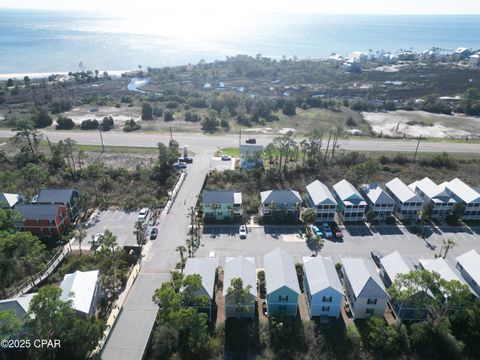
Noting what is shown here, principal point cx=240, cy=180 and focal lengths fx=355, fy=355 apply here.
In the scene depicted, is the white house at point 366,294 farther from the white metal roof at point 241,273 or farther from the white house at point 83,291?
the white house at point 83,291

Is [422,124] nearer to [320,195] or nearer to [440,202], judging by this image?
[440,202]

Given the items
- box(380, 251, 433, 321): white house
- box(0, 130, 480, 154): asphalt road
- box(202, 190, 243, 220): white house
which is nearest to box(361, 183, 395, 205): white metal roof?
box(380, 251, 433, 321): white house

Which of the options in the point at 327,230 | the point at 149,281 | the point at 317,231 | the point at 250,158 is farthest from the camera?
the point at 250,158

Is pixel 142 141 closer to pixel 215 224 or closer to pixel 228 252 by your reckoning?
pixel 215 224

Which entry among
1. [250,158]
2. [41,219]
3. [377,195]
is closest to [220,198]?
[250,158]

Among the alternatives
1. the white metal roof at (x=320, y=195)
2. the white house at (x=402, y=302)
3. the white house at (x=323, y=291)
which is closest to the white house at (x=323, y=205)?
the white metal roof at (x=320, y=195)

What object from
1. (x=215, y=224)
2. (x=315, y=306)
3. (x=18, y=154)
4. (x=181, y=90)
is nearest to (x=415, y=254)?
(x=315, y=306)
